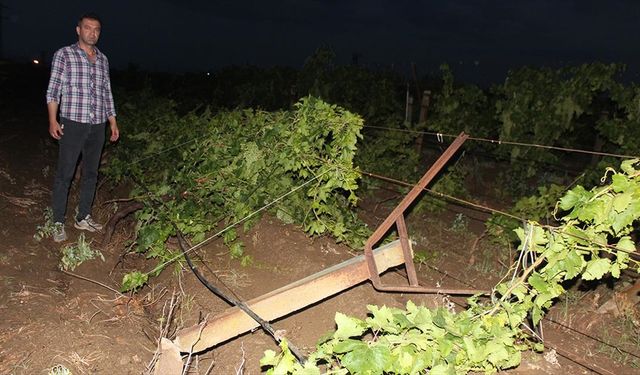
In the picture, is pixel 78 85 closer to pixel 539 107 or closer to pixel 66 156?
pixel 66 156

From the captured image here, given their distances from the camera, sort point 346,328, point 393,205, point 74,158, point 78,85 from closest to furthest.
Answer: point 346,328 < point 78,85 < point 74,158 < point 393,205

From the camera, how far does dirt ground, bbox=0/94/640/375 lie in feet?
9.75

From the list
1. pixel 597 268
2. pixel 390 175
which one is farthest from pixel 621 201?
pixel 390 175

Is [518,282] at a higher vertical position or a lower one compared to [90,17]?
lower

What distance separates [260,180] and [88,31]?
6.48 ft

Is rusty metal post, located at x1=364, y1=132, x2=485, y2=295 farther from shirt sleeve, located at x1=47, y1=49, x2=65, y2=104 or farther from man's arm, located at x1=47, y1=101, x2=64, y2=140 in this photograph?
shirt sleeve, located at x1=47, y1=49, x2=65, y2=104

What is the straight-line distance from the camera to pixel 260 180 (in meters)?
4.43

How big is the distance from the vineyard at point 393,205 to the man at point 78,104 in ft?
1.86

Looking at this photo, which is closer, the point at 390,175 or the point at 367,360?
the point at 367,360

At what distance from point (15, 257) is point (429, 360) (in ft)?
12.0

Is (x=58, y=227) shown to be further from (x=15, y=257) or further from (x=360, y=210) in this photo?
(x=360, y=210)

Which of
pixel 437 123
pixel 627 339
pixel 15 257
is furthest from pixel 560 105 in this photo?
pixel 15 257

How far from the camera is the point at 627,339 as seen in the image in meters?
4.09

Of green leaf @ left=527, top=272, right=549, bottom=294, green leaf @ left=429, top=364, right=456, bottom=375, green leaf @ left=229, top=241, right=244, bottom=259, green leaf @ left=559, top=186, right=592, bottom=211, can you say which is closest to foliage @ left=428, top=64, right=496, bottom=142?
green leaf @ left=229, top=241, right=244, bottom=259
